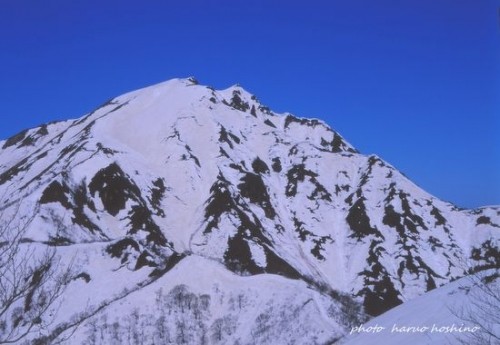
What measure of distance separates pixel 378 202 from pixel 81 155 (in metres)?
87.3

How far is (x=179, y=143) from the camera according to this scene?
14738cm

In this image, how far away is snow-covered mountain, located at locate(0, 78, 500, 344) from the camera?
67875 mm

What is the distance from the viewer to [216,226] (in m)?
114

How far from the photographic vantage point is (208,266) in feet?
271

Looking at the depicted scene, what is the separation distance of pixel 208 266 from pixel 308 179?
247 feet

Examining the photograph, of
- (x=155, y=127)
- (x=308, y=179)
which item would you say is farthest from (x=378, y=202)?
(x=155, y=127)

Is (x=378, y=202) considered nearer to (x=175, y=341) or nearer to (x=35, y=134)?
(x=175, y=341)

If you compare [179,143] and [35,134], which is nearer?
[179,143]

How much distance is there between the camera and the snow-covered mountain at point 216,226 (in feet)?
223

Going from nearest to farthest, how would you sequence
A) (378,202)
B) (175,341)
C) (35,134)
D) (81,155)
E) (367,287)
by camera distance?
(175,341), (367,287), (81,155), (378,202), (35,134)

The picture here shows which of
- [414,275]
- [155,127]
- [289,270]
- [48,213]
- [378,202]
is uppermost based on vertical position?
[155,127]

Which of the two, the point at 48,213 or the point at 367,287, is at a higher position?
the point at 48,213

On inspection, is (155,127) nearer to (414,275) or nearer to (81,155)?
(81,155)

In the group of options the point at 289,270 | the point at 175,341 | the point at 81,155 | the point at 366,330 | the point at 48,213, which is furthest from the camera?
the point at 81,155
